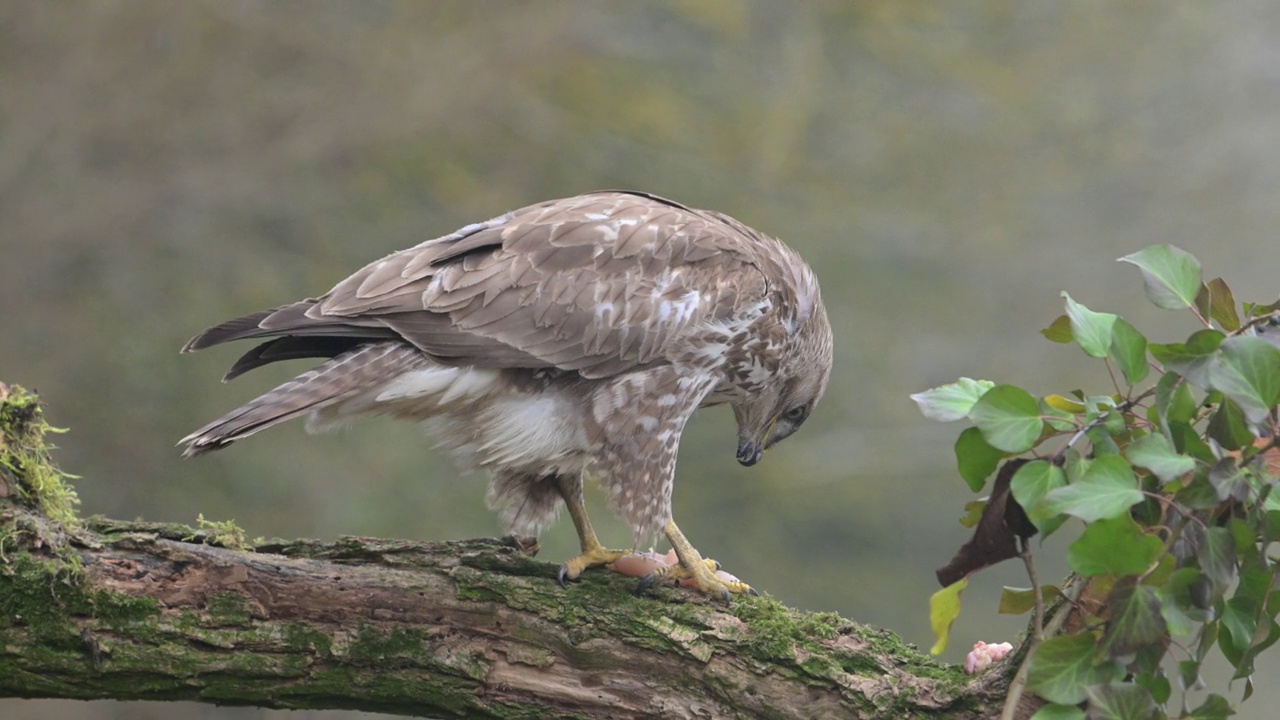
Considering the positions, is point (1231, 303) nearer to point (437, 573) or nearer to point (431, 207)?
point (437, 573)

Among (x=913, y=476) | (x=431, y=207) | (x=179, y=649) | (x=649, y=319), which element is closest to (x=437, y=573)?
(x=179, y=649)

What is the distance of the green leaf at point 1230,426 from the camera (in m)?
1.75

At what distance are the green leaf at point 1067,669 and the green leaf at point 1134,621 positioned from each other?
0.20 ft

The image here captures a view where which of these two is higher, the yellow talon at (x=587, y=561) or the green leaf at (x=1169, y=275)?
the green leaf at (x=1169, y=275)

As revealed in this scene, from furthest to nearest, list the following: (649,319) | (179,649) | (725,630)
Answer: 1. (649,319)
2. (725,630)
3. (179,649)

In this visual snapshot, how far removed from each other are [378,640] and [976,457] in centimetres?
124

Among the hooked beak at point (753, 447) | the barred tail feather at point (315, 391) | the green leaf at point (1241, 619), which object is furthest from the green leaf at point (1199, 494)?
the hooked beak at point (753, 447)

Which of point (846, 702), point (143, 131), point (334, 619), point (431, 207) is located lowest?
point (846, 702)

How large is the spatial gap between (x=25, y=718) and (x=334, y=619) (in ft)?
15.0

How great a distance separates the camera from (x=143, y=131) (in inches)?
240

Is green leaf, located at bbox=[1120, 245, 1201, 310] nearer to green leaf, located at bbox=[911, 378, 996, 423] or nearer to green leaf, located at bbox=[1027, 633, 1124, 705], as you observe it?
green leaf, located at bbox=[911, 378, 996, 423]

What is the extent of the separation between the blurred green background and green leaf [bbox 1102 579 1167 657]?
4495 millimetres

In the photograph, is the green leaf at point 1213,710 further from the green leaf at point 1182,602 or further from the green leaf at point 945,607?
the green leaf at point 945,607

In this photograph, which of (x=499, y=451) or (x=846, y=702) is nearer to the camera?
(x=846, y=702)
